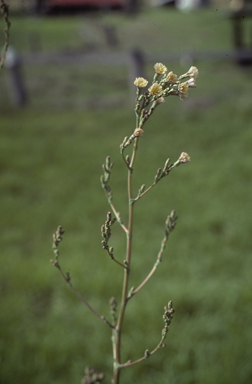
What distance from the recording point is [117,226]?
3.89m

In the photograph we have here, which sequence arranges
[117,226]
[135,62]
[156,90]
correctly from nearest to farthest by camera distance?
[156,90] < [117,226] < [135,62]

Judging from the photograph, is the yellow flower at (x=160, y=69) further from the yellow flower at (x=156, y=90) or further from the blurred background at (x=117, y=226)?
the blurred background at (x=117, y=226)

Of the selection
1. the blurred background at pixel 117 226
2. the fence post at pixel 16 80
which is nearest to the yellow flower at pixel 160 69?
the blurred background at pixel 117 226

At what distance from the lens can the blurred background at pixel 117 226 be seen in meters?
2.30

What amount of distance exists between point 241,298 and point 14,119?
5225 millimetres

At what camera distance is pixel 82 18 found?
54.5ft

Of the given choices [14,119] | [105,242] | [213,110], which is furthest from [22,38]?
[105,242]

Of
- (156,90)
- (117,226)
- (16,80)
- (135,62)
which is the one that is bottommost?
(156,90)

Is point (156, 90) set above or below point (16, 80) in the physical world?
below

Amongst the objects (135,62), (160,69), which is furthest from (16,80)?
(160,69)

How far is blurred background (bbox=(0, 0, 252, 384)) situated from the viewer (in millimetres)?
2297

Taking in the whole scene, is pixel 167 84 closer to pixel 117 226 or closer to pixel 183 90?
pixel 183 90

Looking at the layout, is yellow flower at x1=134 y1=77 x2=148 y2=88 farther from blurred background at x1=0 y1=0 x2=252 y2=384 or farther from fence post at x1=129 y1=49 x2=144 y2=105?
fence post at x1=129 y1=49 x2=144 y2=105

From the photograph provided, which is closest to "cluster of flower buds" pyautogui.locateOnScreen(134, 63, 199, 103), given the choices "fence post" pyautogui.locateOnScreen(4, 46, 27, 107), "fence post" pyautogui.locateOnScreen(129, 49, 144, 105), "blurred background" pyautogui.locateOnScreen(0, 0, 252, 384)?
"blurred background" pyautogui.locateOnScreen(0, 0, 252, 384)
